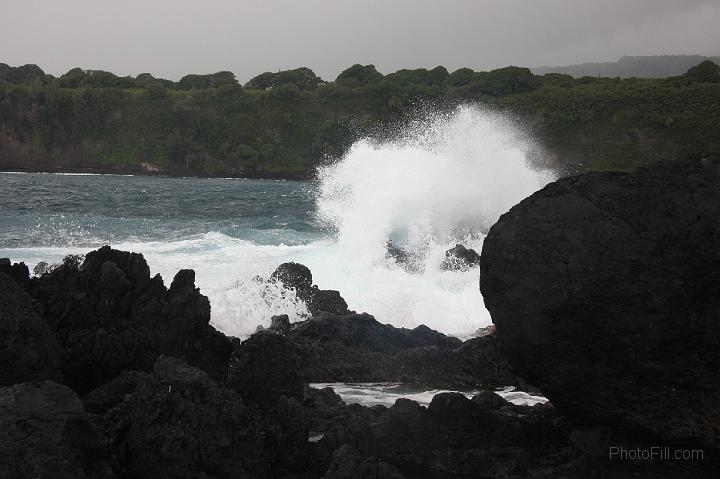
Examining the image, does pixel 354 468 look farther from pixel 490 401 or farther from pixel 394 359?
pixel 394 359

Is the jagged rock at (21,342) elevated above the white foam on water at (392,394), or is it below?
above

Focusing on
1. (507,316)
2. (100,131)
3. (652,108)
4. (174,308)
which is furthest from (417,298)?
(100,131)

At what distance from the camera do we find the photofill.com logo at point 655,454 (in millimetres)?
4543

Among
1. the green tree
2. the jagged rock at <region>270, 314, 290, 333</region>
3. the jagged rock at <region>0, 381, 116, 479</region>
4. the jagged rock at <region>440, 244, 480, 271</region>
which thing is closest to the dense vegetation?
the green tree

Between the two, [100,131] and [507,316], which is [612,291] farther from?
[100,131]

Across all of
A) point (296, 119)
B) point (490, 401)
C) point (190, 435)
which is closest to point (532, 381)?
point (490, 401)

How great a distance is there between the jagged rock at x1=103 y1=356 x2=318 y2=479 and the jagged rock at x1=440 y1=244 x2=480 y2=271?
31.4 feet

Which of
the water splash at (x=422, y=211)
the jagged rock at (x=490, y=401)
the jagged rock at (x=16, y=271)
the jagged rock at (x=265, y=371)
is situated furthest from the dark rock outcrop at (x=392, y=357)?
the jagged rock at (x=16, y=271)

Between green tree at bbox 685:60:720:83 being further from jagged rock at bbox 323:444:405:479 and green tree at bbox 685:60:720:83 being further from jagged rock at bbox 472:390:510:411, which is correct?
jagged rock at bbox 323:444:405:479

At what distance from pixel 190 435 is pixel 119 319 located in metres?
2.79

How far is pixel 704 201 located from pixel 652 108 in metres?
66.0

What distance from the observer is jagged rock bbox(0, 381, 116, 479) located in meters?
3.44

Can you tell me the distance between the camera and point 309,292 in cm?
1013

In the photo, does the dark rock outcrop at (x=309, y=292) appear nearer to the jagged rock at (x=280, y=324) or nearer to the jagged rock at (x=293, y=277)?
the jagged rock at (x=293, y=277)
